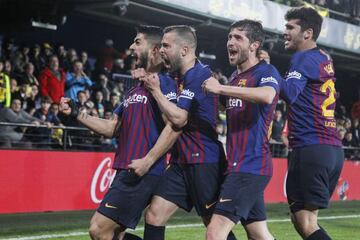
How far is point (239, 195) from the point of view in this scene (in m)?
5.08

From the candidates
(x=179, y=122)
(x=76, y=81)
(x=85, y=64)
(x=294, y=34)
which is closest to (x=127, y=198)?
(x=179, y=122)

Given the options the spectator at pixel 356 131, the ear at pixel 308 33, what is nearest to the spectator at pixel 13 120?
the ear at pixel 308 33

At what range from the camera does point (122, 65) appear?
50.8 feet

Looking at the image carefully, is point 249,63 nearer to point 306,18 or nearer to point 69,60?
point 306,18

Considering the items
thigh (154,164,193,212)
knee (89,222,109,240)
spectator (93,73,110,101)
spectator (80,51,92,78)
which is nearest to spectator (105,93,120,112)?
spectator (93,73,110,101)

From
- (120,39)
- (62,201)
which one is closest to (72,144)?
(62,201)

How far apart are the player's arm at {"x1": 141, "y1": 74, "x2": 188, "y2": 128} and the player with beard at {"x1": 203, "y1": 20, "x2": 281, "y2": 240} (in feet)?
1.12

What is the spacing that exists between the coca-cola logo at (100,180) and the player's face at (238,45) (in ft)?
24.6

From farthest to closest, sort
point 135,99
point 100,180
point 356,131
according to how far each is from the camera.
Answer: point 356,131 → point 100,180 → point 135,99

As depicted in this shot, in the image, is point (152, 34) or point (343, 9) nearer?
point (152, 34)

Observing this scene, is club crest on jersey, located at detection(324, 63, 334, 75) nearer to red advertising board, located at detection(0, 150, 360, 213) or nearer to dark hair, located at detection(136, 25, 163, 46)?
dark hair, located at detection(136, 25, 163, 46)

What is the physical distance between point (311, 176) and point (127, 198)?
60.0 inches

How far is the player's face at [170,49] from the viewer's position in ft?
17.7

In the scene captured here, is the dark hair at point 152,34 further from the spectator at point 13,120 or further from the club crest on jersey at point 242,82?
the spectator at point 13,120
